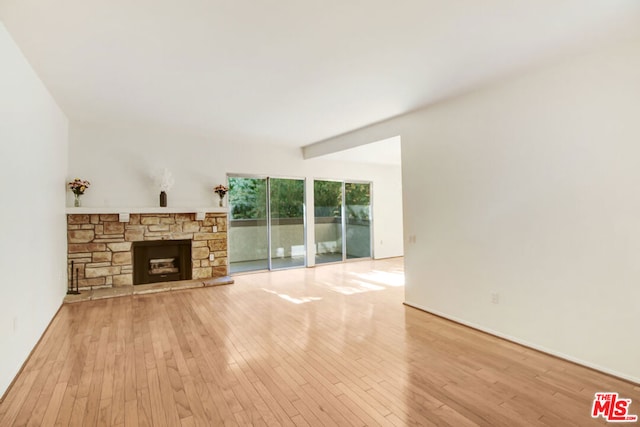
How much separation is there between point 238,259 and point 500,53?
5459 mm

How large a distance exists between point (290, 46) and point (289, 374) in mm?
2631

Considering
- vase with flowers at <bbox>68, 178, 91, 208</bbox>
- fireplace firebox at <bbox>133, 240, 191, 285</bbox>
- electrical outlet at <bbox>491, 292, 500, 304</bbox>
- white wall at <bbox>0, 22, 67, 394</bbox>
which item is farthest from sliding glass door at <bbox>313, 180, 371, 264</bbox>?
white wall at <bbox>0, 22, 67, 394</bbox>

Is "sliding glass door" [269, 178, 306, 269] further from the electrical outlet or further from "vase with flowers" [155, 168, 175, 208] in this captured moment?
the electrical outlet

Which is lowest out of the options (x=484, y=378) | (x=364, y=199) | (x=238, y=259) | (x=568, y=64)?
(x=484, y=378)

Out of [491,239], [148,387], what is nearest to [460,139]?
[491,239]

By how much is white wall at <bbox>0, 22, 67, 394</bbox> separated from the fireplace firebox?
4.88 feet

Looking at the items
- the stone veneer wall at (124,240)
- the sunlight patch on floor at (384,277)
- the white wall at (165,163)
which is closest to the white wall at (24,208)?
the stone veneer wall at (124,240)

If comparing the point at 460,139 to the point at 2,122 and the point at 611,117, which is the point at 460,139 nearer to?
the point at 611,117

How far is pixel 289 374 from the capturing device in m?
2.55

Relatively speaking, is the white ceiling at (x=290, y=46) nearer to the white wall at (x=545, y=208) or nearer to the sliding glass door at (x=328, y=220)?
the white wall at (x=545, y=208)

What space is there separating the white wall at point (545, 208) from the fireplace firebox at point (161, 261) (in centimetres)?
416

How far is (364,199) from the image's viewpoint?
8180 millimetres

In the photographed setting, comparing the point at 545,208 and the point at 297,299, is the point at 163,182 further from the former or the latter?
the point at 545,208

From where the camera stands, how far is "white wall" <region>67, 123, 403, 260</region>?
5.10 metres
